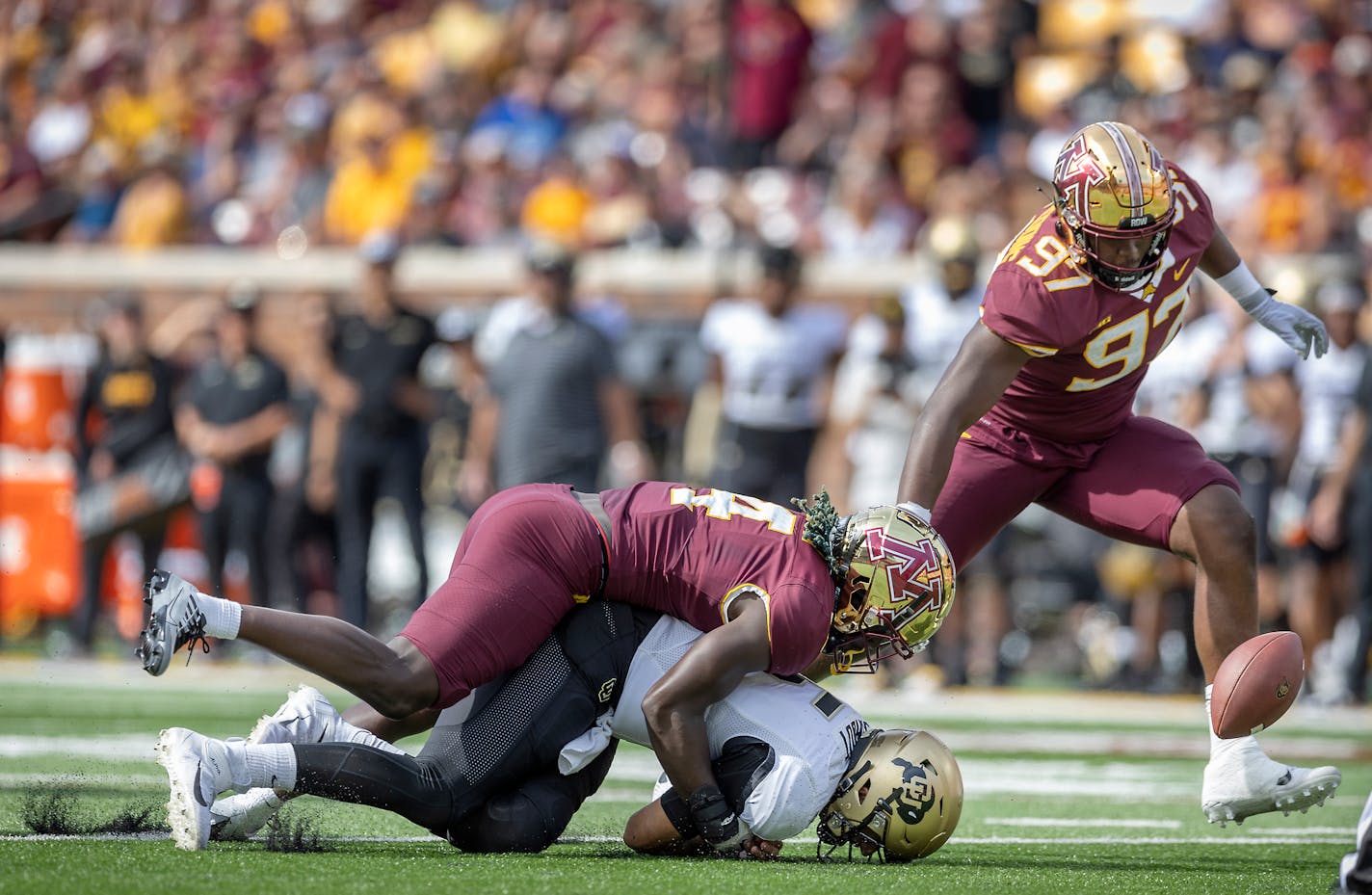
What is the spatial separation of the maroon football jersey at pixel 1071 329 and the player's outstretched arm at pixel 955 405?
6 cm

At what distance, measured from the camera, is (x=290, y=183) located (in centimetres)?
1490

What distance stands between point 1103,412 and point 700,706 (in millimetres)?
1740

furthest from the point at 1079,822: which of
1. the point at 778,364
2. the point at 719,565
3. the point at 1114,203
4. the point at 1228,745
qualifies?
the point at 778,364

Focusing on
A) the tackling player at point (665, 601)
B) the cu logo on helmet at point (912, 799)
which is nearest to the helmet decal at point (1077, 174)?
the tackling player at point (665, 601)

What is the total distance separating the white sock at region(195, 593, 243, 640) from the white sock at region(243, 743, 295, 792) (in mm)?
286

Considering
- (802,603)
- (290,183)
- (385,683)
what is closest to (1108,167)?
(802,603)

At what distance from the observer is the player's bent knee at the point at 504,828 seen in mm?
4945

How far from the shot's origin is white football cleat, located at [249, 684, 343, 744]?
4.93m

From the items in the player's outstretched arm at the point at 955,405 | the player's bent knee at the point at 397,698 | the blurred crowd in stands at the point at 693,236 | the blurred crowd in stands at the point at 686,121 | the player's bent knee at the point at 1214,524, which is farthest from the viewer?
the blurred crowd in stands at the point at 686,121

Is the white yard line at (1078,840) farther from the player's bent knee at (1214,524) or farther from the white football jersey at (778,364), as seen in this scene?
the white football jersey at (778,364)

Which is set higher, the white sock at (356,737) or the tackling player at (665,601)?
the tackling player at (665,601)

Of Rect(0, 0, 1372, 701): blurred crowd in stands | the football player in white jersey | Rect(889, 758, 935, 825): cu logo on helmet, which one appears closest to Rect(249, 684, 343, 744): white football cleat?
the football player in white jersey

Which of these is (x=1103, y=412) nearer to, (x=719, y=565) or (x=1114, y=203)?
(x=1114, y=203)

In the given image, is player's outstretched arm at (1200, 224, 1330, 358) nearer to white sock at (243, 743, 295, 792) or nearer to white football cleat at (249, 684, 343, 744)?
white football cleat at (249, 684, 343, 744)
